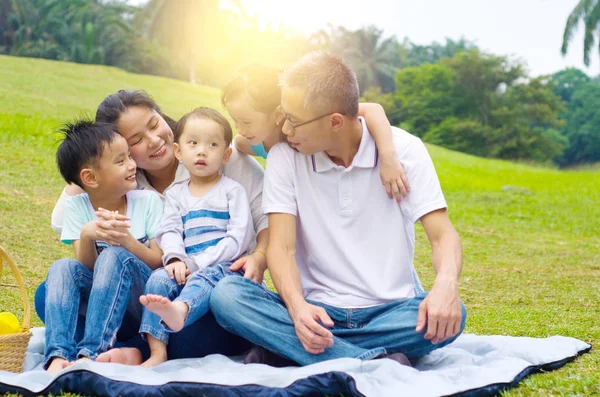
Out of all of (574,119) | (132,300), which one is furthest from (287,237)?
(574,119)

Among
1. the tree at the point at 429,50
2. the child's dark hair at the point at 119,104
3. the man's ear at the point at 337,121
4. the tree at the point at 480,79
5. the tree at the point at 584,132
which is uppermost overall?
the tree at the point at 429,50

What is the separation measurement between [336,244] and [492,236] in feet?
23.9

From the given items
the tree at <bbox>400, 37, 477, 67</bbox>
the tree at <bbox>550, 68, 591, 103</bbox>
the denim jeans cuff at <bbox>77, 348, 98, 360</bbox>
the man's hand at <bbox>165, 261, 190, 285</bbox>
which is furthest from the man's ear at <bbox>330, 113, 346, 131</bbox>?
the tree at <bbox>400, 37, 477, 67</bbox>

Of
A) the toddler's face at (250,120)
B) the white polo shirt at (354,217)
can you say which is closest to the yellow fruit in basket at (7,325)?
the white polo shirt at (354,217)

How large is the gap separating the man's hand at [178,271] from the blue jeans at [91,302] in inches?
5.5

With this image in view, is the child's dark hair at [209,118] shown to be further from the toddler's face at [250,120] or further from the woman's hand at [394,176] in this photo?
the woman's hand at [394,176]

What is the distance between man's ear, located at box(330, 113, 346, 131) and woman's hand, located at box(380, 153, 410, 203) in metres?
0.21

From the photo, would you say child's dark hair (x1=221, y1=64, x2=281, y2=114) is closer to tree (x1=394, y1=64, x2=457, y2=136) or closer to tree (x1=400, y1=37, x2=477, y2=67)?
tree (x1=394, y1=64, x2=457, y2=136)

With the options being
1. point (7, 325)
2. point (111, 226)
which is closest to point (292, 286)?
point (111, 226)

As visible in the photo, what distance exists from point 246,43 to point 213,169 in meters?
36.0

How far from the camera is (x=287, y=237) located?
298 cm

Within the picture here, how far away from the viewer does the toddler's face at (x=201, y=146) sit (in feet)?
10.4

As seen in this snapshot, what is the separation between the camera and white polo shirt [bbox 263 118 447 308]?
2.97m

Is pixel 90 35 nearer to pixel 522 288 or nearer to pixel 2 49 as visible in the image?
pixel 2 49
